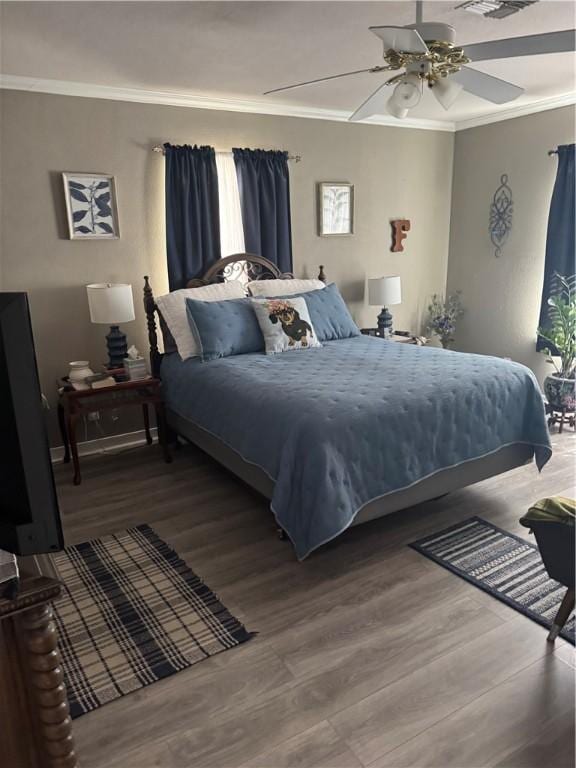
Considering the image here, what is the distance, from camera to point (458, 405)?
2869 mm

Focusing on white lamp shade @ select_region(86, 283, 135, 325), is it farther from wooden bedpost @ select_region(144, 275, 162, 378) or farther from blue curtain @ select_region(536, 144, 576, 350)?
blue curtain @ select_region(536, 144, 576, 350)

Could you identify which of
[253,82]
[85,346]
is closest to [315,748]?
[85,346]

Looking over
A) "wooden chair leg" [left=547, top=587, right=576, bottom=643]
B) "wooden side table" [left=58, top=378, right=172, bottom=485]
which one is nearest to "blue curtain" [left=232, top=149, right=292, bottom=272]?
"wooden side table" [left=58, top=378, right=172, bottom=485]

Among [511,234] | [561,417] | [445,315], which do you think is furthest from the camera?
[445,315]

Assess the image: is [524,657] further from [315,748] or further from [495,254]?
[495,254]

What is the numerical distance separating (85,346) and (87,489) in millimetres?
A: 1075

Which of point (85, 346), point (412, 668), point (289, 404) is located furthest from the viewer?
point (85, 346)

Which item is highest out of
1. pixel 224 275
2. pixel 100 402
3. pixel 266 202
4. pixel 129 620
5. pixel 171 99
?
pixel 171 99

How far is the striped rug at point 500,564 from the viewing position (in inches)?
91.7

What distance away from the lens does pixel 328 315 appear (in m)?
4.18

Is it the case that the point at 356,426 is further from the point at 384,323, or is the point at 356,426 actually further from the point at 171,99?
the point at 171,99

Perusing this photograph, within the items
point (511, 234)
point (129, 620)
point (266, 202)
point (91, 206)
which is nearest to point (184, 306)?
point (91, 206)

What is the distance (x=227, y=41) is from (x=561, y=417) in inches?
140

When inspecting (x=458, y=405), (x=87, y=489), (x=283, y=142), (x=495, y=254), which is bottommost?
(x=87, y=489)
